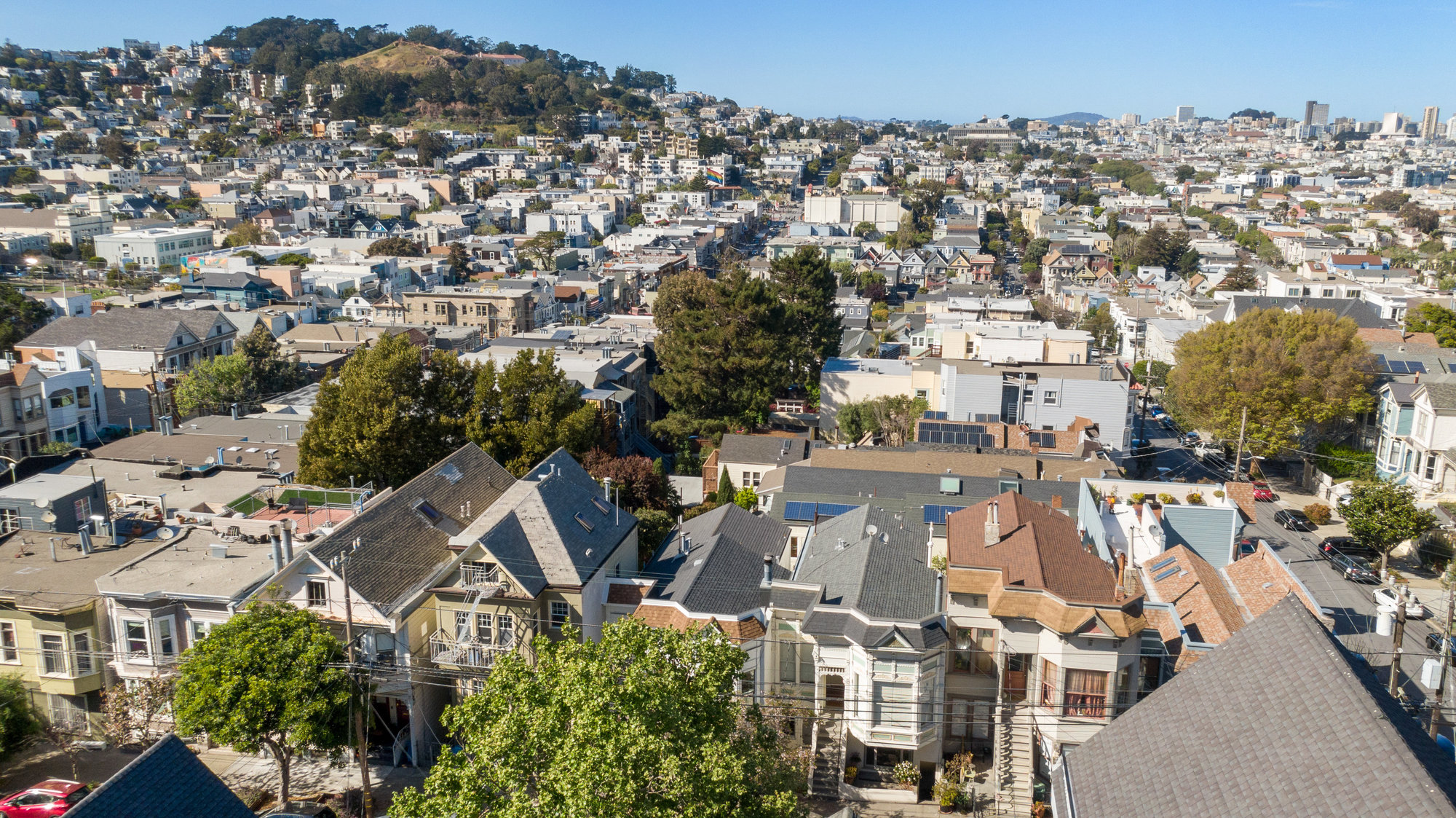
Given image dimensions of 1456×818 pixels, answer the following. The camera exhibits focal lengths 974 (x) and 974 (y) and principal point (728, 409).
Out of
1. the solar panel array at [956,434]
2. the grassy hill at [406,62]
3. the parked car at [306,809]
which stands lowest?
the parked car at [306,809]

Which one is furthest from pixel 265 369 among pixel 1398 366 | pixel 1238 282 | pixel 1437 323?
pixel 1238 282

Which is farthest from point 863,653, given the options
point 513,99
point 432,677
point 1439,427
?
point 513,99

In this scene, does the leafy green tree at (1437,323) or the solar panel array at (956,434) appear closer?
the solar panel array at (956,434)

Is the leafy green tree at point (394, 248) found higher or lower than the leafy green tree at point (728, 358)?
higher

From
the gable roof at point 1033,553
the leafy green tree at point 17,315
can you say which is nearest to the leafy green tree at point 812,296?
the gable roof at point 1033,553

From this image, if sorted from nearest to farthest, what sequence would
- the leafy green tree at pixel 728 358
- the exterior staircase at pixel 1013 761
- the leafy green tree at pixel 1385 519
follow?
the exterior staircase at pixel 1013 761
the leafy green tree at pixel 1385 519
the leafy green tree at pixel 728 358

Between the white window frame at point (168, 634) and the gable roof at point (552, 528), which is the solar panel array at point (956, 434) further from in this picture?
the white window frame at point (168, 634)

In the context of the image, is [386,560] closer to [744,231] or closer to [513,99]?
[744,231]

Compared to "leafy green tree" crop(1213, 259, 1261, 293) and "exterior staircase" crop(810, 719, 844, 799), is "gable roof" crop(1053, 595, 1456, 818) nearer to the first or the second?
"exterior staircase" crop(810, 719, 844, 799)
